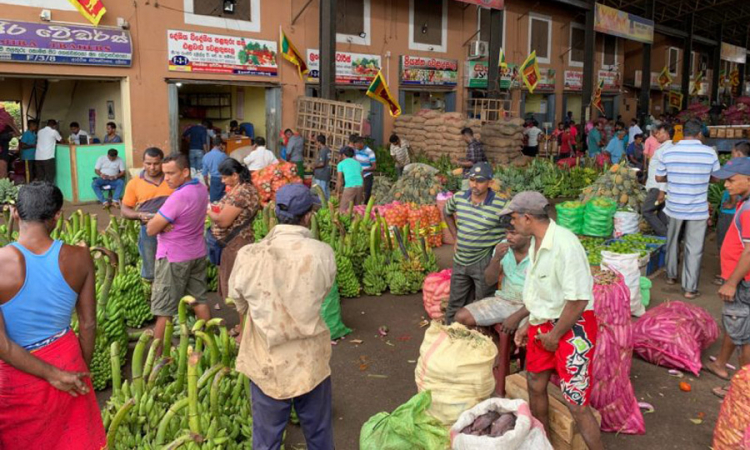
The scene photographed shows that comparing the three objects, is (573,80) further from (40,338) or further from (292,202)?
(40,338)

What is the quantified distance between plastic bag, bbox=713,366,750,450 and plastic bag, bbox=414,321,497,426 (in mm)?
1440

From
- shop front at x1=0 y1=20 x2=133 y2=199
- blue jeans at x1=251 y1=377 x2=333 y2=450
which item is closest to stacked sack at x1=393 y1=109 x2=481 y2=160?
shop front at x1=0 y1=20 x2=133 y2=199

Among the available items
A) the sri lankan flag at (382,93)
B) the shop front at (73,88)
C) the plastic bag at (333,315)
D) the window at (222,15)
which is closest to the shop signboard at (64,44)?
→ the shop front at (73,88)

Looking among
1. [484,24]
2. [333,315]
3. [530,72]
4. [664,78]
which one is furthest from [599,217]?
[664,78]

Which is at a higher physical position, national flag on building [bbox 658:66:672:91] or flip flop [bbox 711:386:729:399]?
national flag on building [bbox 658:66:672:91]

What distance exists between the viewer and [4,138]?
1330 cm

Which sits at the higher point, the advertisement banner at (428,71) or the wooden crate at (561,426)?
the advertisement banner at (428,71)

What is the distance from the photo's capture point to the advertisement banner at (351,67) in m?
16.1

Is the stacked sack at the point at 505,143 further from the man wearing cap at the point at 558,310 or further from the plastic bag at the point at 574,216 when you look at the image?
the man wearing cap at the point at 558,310

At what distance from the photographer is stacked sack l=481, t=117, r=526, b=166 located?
56.1 ft

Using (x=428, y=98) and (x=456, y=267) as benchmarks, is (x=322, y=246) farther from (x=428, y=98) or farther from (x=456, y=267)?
(x=428, y=98)

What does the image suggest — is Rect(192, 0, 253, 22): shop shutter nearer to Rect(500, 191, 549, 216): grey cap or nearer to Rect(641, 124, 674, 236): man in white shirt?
Rect(641, 124, 674, 236): man in white shirt

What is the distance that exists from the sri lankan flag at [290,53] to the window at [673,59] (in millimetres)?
25232

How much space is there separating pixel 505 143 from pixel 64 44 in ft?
36.0
